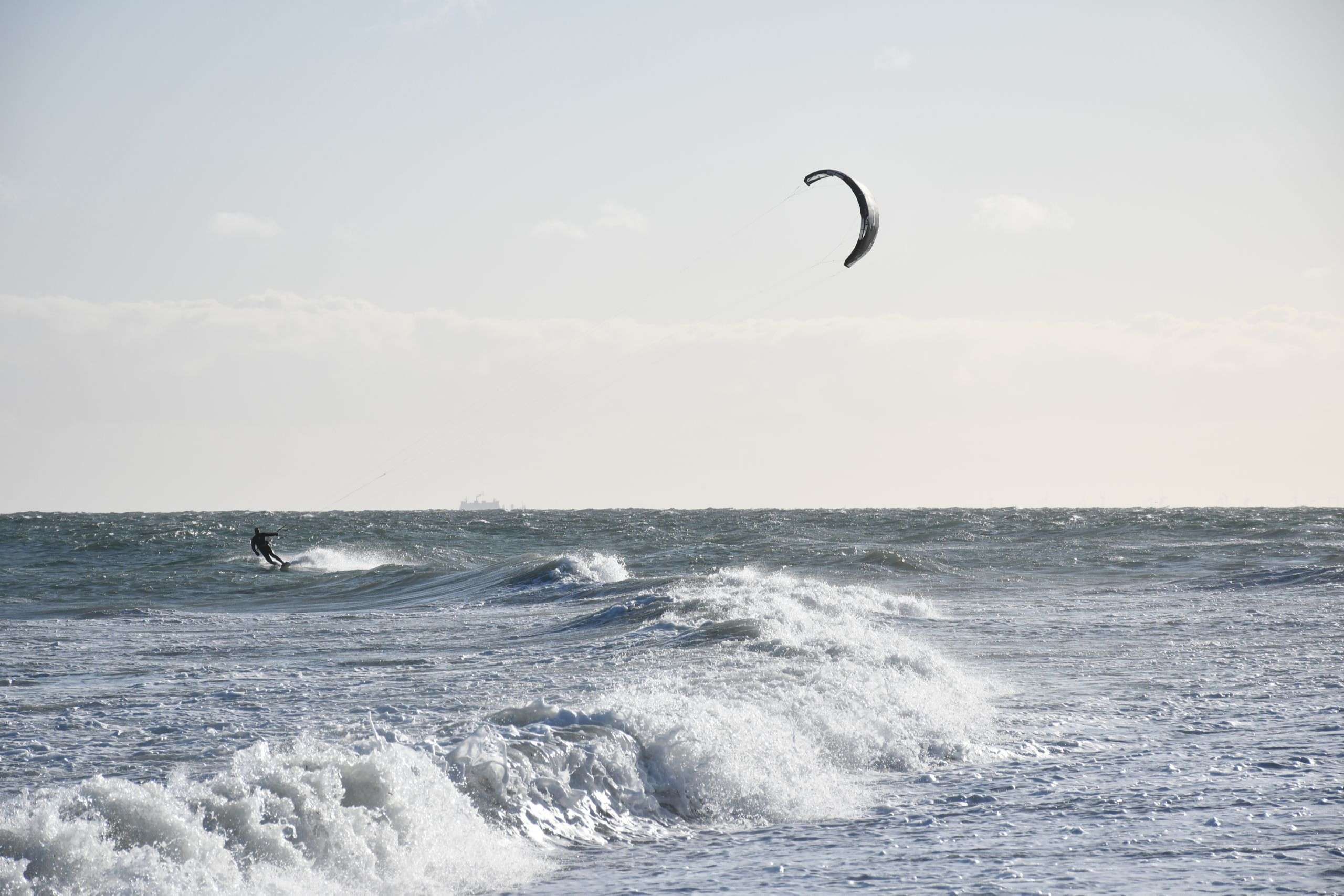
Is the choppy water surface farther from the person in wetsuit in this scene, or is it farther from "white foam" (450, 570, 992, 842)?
the person in wetsuit

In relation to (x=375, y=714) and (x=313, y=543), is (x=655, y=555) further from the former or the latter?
(x=375, y=714)

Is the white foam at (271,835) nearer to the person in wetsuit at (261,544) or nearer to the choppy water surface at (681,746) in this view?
the choppy water surface at (681,746)

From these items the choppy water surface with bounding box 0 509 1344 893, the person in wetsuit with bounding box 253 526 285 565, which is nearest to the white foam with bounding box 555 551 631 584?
the choppy water surface with bounding box 0 509 1344 893

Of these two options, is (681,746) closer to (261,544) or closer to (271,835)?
(271,835)

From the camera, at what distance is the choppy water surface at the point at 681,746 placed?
5.54m

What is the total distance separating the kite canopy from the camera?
15969mm

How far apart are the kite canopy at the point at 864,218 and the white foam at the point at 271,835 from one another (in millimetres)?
11098

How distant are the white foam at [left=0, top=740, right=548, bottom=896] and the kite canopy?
437 inches

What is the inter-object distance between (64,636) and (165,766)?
8545 mm

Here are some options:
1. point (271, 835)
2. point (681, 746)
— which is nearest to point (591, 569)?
point (681, 746)

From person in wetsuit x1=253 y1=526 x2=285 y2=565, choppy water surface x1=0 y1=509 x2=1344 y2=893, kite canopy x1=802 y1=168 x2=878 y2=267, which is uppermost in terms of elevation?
kite canopy x1=802 y1=168 x2=878 y2=267

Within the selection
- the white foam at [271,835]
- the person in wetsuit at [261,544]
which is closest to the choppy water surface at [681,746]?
the white foam at [271,835]

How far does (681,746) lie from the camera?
7.45 meters

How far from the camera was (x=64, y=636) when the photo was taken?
14.7m
